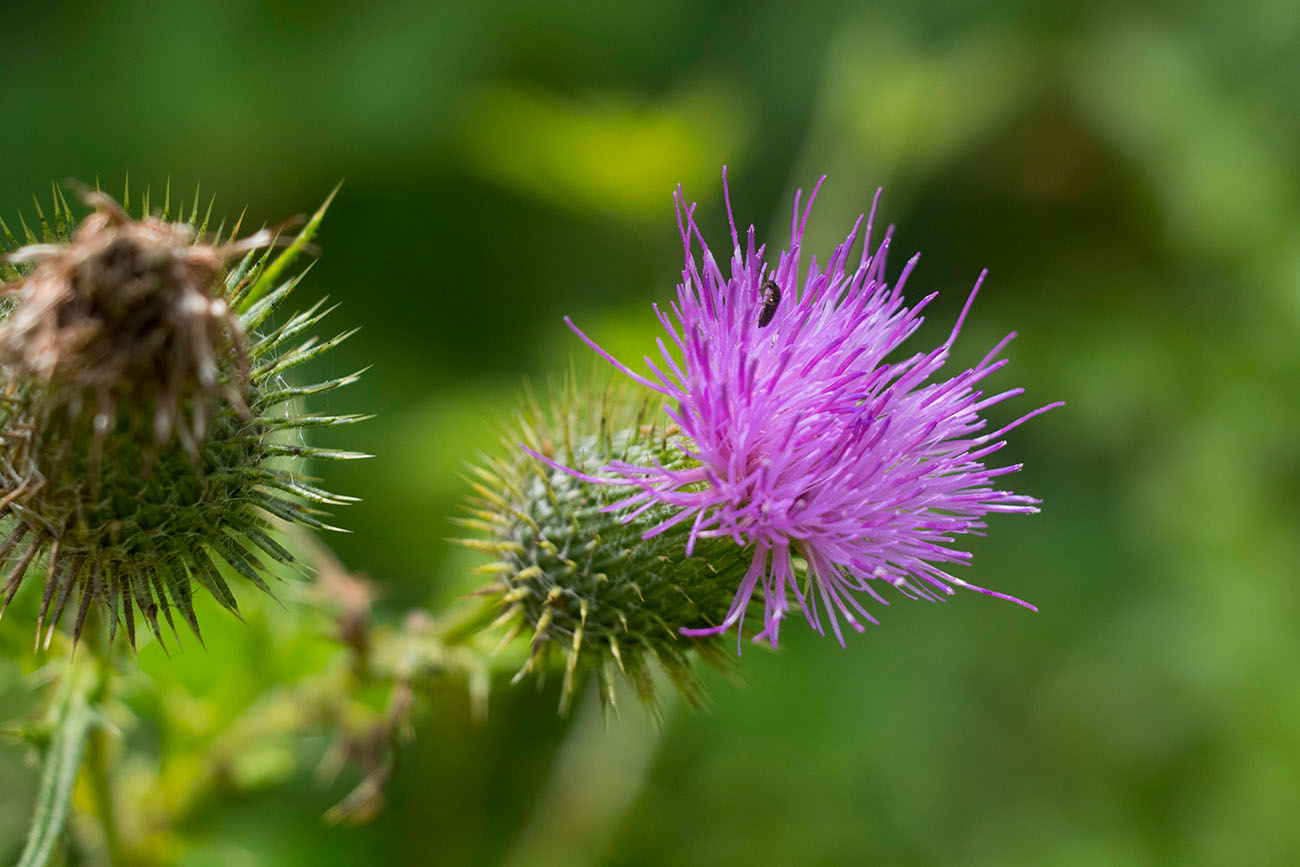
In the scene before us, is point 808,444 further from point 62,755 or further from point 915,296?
point 915,296

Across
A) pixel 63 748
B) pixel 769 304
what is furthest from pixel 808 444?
pixel 63 748

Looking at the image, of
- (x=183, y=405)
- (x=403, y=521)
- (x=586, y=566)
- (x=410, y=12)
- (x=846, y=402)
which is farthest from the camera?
(x=410, y=12)

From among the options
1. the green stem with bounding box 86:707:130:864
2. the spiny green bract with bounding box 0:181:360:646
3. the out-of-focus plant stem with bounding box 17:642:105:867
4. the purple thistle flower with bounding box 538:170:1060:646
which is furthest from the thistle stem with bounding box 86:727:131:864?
the purple thistle flower with bounding box 538:170:1060:646

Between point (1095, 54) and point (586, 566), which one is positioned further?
point (1095, 54)

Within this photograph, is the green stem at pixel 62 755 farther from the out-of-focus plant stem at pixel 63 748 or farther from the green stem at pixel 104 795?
the green stem at pixel 104 795

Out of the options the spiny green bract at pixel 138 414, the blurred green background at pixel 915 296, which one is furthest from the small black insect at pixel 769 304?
the blurred green background at pixel 915 296

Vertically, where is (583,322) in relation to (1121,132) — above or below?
below

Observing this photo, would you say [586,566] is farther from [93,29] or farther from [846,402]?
[93,29]

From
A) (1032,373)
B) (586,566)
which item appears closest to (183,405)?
(586,566)
